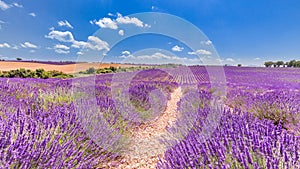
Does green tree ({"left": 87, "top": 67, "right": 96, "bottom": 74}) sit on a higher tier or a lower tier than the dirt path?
higher

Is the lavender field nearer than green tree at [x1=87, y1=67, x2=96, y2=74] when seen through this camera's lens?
Yes

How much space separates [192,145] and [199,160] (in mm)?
175

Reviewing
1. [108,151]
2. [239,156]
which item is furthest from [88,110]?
[239,156]

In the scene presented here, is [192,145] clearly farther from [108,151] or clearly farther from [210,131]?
[108,151]

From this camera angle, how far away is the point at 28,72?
1330cm

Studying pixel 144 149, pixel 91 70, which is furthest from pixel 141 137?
pixel 91 70

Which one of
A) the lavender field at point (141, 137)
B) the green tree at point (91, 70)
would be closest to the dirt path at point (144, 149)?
the lavender field at point (141, 137)

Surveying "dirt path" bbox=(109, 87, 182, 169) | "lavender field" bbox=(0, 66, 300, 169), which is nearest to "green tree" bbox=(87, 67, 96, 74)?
"lavender field" bbox=(0, 66, 300, 169)

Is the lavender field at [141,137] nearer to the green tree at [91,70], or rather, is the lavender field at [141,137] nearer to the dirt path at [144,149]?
the dirt path at [144,149]

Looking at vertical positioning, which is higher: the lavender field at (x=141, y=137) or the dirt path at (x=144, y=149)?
the lavender field at (x=141, y=137)

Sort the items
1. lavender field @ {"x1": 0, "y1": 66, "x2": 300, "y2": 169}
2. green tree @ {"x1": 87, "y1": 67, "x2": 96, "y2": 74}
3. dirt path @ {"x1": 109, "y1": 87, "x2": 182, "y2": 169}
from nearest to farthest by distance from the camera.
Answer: lavender field @ {"x1": 0, "y1": 66, "x2": 300, "y2": 169} → dirt path @ {"x1": 109, "y1": 87, "x2": 182, "y2": 169} → green tree @ {"x1": 87, "y1": 67, "x2": 96, "y2": 74}

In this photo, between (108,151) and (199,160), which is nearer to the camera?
(199,160)

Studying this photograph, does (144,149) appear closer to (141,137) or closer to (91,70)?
(141,137)

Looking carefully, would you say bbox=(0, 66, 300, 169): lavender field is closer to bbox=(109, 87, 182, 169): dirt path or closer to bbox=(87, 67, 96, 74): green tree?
bbox=(109, 87, 182, 169): dirt path
